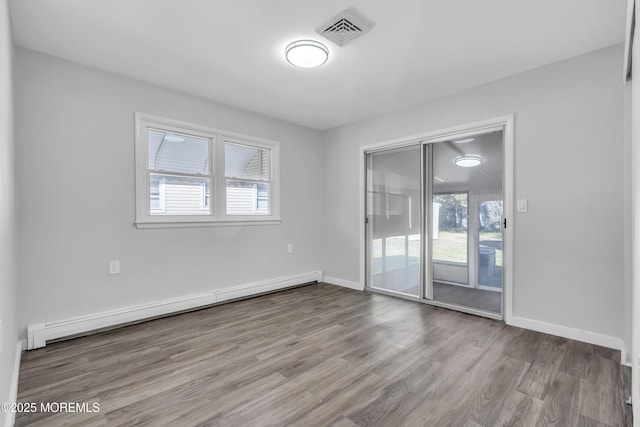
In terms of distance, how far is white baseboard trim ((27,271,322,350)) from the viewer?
2.57 metres

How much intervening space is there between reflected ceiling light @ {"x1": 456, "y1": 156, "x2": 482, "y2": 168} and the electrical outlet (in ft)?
12.7

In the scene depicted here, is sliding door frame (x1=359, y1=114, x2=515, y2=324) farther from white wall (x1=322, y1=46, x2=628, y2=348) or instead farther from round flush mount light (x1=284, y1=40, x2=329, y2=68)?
round flush mount light (x1=284, y1=40, x2=329, y2=68)

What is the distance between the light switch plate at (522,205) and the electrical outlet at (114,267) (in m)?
4.07

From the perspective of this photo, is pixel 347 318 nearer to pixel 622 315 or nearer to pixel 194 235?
pixel 194 235

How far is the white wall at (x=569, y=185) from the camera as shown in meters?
2.53

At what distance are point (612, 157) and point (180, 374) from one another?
384cm

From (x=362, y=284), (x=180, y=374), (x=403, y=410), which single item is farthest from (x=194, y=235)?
(x=403, y=410)

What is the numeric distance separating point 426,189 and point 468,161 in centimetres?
59

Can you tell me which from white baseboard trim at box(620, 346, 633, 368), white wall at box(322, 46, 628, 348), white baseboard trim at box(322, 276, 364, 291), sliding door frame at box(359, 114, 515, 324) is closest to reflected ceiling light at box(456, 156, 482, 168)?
sliding door frame at box(359, 114, 515, 324)

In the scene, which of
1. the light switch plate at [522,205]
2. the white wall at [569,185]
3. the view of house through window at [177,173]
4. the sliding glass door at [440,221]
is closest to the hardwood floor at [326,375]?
the white wall at [569,185]

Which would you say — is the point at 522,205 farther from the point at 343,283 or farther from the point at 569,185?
the point at 343,283

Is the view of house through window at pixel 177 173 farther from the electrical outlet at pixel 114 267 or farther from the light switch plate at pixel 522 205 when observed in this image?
the light switch plate at pixel 522 205

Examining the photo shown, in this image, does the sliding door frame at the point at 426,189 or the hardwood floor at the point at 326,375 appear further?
the sliding door frame at the point at 426,189

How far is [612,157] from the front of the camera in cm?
253
